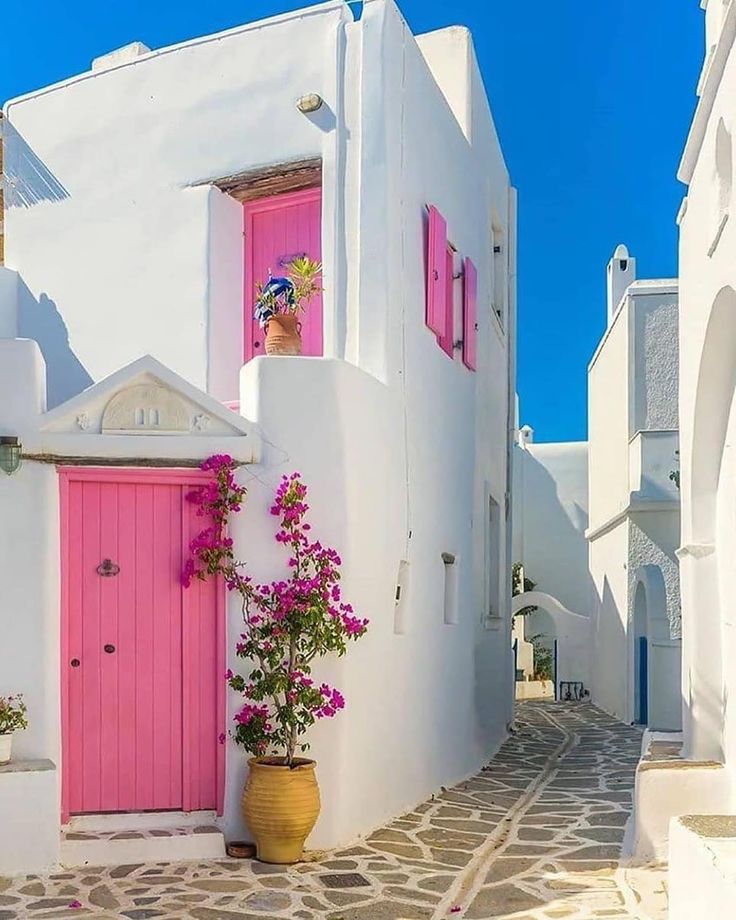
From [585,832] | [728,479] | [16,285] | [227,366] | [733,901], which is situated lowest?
[585,832]

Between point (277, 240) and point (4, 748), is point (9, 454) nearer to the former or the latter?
point (4, 748)

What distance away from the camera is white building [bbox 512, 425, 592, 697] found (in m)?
27.5

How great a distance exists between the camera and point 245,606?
8086 millimetres

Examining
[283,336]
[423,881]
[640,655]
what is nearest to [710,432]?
[283,336]

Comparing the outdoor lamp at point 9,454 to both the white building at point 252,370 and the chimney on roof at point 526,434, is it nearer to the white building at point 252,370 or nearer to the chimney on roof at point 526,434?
the white building at point 252,370

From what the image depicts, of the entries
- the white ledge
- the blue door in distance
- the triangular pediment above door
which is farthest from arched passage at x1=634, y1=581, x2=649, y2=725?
the triangular pediment above door

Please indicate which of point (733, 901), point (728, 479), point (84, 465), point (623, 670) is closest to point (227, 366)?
point (84, 465)

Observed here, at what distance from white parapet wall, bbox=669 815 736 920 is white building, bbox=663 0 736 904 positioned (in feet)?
7.32

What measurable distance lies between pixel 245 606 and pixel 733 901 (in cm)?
454

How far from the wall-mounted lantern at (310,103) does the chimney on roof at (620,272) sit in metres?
13.1

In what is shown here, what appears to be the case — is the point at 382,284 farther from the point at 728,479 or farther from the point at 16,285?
the point at 16,285

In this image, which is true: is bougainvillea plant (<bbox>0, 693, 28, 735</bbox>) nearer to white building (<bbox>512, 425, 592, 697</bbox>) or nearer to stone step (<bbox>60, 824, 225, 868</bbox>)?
stone step (<bbox>60, 824, 225, 868</bbox>)

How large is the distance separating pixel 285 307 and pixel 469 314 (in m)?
3.81

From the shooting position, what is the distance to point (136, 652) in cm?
814
